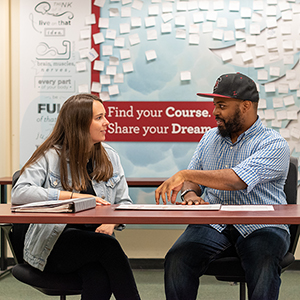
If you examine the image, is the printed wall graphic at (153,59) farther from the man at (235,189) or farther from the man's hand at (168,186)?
the man's hand at (168,186)

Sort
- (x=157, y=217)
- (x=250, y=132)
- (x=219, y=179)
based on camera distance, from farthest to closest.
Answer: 1. (x=250, y=132)
2. (x=219, y=179)
3. (x=157, y=217)

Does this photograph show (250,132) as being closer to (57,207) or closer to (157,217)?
(157,217)

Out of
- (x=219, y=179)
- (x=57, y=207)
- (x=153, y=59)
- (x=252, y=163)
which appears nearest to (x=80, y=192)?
(x=57, y=207)

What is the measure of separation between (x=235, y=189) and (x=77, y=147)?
2.57 ft

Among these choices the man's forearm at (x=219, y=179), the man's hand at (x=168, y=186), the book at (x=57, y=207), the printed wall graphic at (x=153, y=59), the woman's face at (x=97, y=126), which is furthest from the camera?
the printed wall graphic at (x=153, y=59)

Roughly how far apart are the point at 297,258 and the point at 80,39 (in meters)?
2.71

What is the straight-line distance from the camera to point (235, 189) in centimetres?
193

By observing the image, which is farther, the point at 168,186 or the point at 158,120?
the point at 158,120

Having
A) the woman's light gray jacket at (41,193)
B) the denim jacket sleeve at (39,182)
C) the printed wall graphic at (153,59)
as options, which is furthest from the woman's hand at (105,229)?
the printed wall graphic at (153,59)

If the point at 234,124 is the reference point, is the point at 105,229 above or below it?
below

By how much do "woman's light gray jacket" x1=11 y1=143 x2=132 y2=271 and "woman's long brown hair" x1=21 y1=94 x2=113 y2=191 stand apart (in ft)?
0.11

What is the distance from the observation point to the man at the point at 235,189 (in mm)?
1794

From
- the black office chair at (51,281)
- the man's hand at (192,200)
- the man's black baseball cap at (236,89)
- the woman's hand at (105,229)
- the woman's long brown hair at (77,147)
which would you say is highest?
the man's black baseball cap at (236,89)

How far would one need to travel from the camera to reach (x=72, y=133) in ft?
6.73
